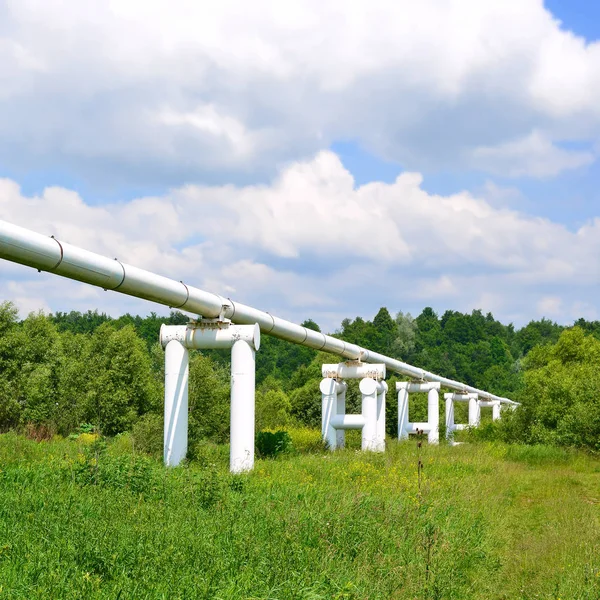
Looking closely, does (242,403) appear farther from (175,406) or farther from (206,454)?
(206,454)

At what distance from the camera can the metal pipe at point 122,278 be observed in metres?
11.8

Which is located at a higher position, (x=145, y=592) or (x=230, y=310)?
(x=230, y=310)

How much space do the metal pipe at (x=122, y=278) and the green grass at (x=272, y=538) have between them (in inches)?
132

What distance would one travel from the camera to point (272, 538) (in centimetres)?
823

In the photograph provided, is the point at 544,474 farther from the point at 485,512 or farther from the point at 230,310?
the point at 230,310

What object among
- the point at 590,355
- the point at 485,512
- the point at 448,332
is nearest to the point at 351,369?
the point at 485,512

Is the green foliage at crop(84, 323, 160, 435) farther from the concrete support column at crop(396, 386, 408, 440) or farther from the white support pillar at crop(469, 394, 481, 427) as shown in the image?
the white support pillar at crop(469, 394, 481, 427)

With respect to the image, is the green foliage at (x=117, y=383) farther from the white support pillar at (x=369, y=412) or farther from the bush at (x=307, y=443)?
the white support pillar at (x=369, y=412)

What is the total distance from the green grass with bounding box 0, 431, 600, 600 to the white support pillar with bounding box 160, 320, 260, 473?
2421 millimetres

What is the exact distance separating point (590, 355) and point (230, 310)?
33416mm

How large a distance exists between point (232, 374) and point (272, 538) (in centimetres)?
886

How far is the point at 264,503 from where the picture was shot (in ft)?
33.6

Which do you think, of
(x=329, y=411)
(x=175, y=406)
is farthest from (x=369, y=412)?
(x=175, y=406)

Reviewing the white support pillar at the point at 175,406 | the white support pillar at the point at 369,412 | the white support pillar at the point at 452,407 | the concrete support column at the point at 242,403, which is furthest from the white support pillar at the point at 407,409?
the white support pillar at the point at 175,406
